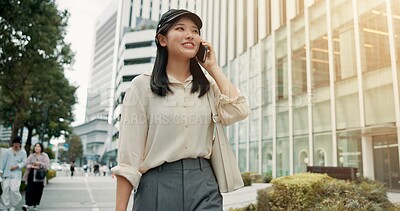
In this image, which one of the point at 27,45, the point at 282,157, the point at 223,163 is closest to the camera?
the point at 223,163

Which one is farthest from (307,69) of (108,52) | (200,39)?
(108,52)


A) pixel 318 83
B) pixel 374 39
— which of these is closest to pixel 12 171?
pixel 374 39

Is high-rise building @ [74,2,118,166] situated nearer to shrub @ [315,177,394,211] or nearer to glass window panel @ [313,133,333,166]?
glass window panel @ [313,133,333,166]

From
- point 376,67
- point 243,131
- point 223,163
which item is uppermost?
point 376,67

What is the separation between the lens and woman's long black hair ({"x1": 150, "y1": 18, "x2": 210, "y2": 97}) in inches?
56.5

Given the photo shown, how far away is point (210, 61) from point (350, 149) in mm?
11990

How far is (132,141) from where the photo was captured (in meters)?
1.36

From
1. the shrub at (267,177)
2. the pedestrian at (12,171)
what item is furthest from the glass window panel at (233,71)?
the pedestrian at (12,171)

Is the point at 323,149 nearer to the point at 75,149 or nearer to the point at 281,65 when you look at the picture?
the point at 281,65

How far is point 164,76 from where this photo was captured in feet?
4.91

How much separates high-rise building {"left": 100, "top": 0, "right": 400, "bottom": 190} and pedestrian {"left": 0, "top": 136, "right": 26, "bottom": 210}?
156 inches

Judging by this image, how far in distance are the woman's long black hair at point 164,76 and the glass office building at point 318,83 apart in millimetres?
9338

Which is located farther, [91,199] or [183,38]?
[91,199]

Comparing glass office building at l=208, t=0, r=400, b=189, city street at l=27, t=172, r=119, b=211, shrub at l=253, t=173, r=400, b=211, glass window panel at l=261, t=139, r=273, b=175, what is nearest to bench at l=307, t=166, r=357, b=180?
glass office building at l=208, t=0, r=400, b=189
